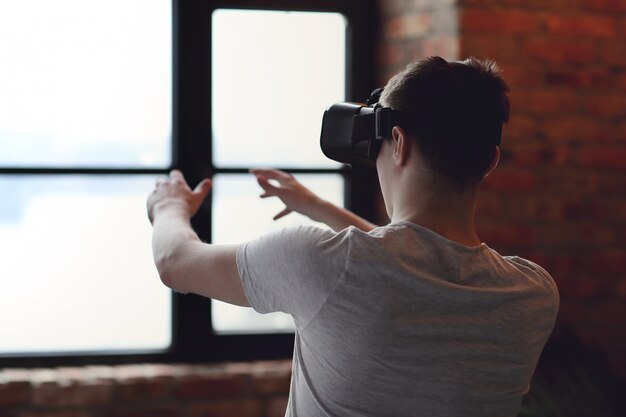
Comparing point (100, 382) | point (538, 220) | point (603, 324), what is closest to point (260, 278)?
point (100, 382)

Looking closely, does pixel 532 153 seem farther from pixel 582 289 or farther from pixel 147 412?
pixel 147 412

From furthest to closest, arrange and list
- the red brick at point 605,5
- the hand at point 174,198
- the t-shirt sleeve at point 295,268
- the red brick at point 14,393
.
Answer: the red brick at point 605,5
the red brick at point 14,393
the hand at point 174,198
the t-shirt sleeve at point 295,268

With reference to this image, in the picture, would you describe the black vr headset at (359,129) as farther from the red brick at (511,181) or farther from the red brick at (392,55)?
the red brick at (392,55)

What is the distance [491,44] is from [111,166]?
100 centimetres

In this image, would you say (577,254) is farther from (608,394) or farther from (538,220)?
(608,394)

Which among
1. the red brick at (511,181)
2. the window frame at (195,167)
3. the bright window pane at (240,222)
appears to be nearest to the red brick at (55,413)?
the window frame at (195,167)

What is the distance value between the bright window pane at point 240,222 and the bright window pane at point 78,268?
0.56 ft

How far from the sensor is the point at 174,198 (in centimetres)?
128

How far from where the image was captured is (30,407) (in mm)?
2035

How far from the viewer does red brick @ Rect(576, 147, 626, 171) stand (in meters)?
2.25

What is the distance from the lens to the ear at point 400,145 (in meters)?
1.03

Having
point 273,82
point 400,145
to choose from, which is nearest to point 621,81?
point 273,82

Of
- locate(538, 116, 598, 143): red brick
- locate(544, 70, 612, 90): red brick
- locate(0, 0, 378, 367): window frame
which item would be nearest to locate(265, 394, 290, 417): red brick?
locate(0, 0, 378, 367): window frame

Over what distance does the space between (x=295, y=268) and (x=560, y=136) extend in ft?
4.73
